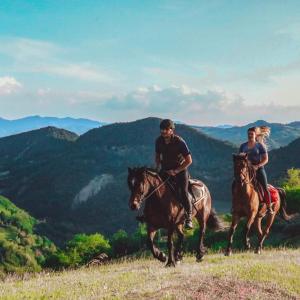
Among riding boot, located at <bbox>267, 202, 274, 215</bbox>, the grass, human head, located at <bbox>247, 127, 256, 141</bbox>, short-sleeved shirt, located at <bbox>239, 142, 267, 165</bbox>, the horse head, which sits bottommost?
the grass

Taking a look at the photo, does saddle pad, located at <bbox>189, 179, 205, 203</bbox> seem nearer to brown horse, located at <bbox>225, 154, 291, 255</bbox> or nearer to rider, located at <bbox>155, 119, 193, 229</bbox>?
rider, located at <bbox>155, 119, 193, 229</bbox>

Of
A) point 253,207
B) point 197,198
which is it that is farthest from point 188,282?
point 253,207

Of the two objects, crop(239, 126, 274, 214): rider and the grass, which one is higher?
crop(239, 126, 274, 214): rider

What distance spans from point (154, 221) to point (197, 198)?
2272 mm

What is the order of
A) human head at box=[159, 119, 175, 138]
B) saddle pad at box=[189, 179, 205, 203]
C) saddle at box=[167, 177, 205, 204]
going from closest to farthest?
human head at box=[159, 119, 175, 138] < saddle at box=[167, 177, 205, 204] < saddle pad at box=[189, 179, 205, 203]

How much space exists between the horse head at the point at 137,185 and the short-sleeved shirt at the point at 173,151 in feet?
3.13

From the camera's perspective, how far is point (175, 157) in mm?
12680

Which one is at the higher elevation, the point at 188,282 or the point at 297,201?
the point at 188,282

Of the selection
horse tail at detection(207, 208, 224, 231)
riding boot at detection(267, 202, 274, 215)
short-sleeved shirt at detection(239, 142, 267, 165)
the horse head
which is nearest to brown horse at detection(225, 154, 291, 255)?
short-sleeved shirt at detection(239, 142, 267, 165)

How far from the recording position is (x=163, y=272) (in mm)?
11617

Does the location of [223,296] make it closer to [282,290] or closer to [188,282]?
[188,282]

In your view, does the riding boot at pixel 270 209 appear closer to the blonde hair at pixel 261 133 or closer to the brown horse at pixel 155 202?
the blonde hair at pixel 261 133

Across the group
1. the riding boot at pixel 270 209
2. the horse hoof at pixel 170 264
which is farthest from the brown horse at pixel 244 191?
the horse hoof at pixel 170 264

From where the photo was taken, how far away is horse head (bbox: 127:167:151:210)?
11284 millimetres
